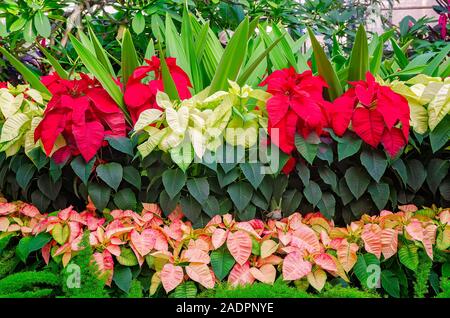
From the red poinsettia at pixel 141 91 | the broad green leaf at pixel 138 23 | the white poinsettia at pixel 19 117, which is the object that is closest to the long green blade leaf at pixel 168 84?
the red poinsettia at pixel 141 91

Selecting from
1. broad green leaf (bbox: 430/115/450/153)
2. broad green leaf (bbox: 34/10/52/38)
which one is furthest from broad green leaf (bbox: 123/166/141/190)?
broad green leaf (bbox: 34/10/52/38)

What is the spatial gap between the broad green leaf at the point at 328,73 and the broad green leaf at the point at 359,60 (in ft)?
0.21

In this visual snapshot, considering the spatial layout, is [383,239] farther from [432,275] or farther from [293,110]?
[293,110]

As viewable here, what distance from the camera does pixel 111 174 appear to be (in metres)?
1.54

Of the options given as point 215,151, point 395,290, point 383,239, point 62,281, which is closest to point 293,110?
point 215,151

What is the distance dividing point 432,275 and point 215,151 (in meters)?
0.66

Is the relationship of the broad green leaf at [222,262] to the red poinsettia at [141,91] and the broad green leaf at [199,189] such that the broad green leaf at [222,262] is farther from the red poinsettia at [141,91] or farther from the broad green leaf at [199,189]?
the red poinsettia at [141,91]

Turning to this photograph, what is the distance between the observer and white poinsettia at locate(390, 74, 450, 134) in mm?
1602

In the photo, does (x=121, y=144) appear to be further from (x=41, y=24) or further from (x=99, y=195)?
(x=41, y=24)

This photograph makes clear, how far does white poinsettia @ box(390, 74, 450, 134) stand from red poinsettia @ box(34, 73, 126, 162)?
82cm

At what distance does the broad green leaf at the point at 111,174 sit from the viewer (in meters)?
1.54

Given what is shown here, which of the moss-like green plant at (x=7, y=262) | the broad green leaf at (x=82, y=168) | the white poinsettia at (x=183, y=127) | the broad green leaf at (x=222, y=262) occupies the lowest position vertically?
the moss-like green plant at (x=7, y=262)

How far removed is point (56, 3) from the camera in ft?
8.43

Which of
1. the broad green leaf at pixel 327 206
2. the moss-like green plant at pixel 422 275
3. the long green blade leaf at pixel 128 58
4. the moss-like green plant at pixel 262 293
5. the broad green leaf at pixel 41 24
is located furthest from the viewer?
the broad green leaf at pixel 41 24
